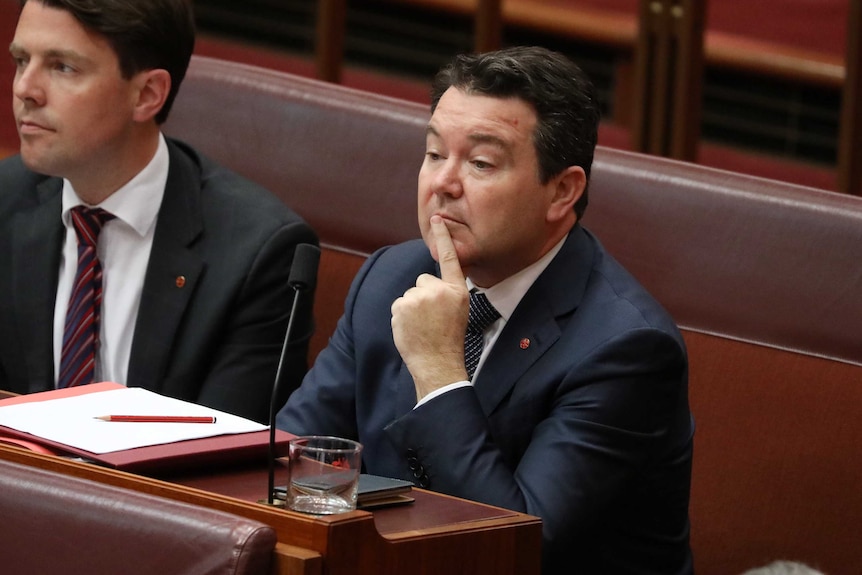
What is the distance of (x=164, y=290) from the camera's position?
203 cm

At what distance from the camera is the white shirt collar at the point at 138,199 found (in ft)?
6.83

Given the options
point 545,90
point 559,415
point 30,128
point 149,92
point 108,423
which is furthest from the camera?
point 149,92

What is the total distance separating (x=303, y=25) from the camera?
3947 millimetres

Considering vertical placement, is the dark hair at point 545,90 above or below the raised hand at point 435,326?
above

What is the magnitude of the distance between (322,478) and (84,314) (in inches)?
38.4

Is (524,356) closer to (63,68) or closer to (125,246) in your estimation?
(125,246)

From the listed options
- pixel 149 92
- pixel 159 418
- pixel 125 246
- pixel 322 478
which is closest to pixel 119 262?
pixel 125 246

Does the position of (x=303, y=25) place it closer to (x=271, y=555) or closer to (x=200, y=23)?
(x=200, y=23)

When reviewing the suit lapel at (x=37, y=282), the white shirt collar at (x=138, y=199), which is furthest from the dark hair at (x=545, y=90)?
the suit lapel at (x=37, y=282)

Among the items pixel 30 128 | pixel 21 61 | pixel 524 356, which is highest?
pixel 21 61

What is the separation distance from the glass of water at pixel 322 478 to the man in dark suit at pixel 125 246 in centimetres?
84

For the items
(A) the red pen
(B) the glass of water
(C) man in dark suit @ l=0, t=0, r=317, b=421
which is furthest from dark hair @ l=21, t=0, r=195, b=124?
(B) the glass of water

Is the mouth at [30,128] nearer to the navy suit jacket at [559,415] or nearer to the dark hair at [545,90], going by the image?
the navy suit jacket at [559,415]

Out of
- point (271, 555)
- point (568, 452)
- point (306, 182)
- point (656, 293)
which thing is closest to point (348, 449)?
point (271, 555)
